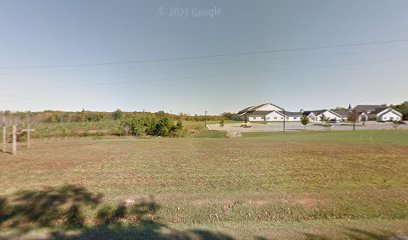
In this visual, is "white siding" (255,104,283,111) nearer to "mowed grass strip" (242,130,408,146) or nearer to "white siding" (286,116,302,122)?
"white siding" (286,116,302,122)

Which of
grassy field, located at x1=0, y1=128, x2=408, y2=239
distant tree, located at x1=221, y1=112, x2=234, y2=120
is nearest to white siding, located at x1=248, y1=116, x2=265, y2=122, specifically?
distant tree, located at x1=221, y1=112, x2=234, y2=120

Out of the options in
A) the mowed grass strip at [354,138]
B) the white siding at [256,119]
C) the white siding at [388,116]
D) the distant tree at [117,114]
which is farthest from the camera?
the white siding at [256,119]

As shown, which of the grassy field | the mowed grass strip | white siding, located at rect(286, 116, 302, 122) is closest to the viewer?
the grassy field

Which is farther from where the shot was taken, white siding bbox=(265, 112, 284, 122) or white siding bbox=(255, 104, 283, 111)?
white siding bbox=(255, 104, 283, 111)

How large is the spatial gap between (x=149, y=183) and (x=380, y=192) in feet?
21.9

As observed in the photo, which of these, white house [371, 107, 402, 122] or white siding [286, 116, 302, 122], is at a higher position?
white house [371, 107, 402, 122]

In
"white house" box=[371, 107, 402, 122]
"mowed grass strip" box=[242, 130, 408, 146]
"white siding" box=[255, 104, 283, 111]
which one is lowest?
"mowed grass strip" box=[242, 130, 408, 146]

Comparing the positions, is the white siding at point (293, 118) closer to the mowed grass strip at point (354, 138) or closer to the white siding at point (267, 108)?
the white siding at point (267, 108)

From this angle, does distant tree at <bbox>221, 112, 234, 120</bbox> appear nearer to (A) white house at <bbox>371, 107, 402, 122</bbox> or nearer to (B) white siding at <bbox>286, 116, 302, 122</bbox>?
(B) white siding at <bbox>286, 116, 302, 122</bbox>

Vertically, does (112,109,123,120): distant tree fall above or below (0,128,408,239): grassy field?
above

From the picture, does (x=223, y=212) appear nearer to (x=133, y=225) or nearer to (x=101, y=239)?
(x=133, y=225)

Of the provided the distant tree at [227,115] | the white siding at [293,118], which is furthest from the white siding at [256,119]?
the distant tree at [227,115]

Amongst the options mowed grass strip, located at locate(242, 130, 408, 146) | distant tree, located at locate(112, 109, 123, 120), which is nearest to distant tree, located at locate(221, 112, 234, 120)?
distant tree, located at locate(112, 109, 123, 120)

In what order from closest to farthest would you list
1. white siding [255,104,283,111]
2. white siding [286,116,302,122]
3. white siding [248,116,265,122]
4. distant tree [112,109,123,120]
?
distant tree [112,109,123,120] < white siding [248,116,265,122] < white siding [286,116,302,122] < white siding [255,104,283,111]
